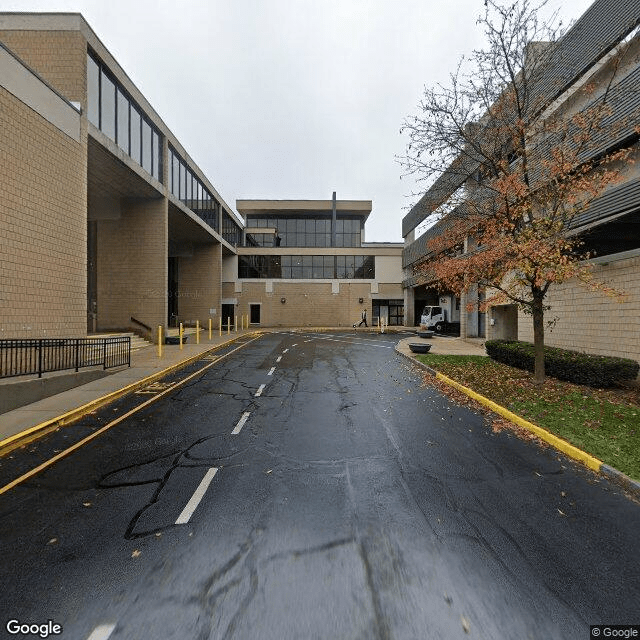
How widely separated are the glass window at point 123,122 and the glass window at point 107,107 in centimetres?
47

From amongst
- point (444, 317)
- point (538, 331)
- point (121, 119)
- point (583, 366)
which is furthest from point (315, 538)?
point (444, 317)

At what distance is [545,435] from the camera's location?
20.2 feet

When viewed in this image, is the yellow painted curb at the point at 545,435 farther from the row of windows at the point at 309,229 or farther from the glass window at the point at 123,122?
the row of windows at the point at 309,229

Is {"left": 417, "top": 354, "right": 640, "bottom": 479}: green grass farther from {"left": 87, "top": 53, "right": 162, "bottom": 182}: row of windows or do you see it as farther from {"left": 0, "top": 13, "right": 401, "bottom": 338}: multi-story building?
{"left": 87, "top": 53, "right": 162, "bottom": 182}: row of windows

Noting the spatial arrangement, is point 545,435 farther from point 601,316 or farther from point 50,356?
point 50,356

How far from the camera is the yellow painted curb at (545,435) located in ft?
16.7

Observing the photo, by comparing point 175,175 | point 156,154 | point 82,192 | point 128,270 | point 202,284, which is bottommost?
point 128,270

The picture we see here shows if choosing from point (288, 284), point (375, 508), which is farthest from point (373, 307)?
point (375, 508)

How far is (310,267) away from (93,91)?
2837 cm

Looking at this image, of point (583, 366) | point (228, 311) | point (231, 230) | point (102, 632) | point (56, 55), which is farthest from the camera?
point (228, 311)

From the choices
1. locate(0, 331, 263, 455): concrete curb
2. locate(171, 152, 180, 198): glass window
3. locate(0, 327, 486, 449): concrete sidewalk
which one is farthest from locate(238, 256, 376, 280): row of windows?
locate(0, 331, 263, 455): concrete curb

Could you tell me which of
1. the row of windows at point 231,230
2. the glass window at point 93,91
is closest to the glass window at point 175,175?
the glass window at point 93,91

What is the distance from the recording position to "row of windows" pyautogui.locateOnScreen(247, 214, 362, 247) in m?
50.0

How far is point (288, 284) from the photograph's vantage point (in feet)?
135
